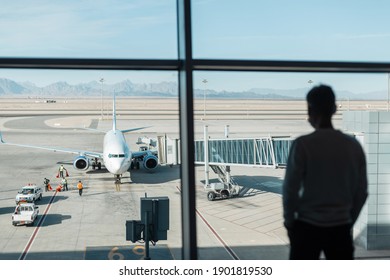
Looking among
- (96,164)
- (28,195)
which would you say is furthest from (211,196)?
(96,164)

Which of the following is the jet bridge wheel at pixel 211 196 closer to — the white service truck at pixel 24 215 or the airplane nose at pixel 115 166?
the airplane nose at pixel 115 166

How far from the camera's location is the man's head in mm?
2309

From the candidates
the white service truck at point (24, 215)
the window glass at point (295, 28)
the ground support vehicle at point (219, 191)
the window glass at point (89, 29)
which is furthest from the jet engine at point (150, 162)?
the window glass at point (295, 28)

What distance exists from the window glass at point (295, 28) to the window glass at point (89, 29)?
41cm

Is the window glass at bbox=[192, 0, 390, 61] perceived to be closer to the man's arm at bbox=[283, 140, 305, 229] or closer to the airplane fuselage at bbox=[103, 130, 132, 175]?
the man's arm at bbox=[283, 140, 305, 229]

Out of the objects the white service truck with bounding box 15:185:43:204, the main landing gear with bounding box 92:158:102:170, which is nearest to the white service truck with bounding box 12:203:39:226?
the white service truck with bounding box 15:185:43:204

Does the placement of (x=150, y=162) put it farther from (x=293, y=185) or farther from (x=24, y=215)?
(x=293, y=185)

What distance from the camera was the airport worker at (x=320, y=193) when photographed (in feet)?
7.19

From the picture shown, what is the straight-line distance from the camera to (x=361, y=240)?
638 cm

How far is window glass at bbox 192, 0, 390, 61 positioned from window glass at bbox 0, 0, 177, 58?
412mm

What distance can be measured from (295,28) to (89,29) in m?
1.95

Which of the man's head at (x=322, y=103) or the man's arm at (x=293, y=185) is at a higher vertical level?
the man's head at (x=322, y=103)

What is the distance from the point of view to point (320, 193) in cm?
221
